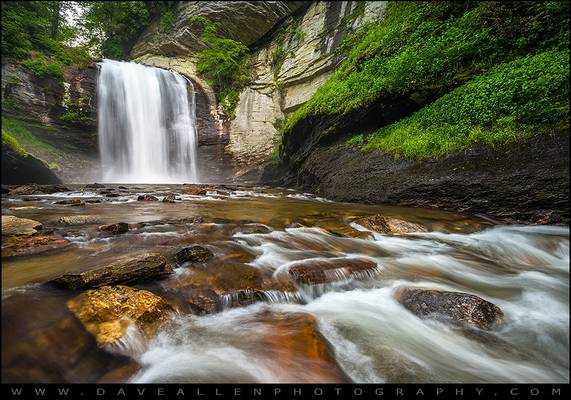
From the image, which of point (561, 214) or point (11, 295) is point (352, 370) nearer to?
point (11, 295)

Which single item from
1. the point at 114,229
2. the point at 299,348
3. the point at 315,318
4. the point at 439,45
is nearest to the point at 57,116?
the point at 114,229

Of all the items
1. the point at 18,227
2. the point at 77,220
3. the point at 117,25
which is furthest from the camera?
the point at 117,25

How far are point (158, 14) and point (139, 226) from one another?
2563cm

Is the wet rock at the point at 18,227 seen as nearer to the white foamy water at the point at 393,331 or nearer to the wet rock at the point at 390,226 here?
the white foamy water at the point at 393,331

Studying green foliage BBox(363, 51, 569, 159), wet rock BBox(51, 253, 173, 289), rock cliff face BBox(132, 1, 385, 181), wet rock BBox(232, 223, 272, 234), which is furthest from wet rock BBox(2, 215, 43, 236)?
rock cliff face BBox(132, 1, 385, 181)

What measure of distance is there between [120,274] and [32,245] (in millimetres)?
1378

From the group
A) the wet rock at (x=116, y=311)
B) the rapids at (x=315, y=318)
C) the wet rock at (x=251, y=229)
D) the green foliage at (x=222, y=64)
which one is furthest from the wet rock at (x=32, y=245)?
the green foliage at (x=222, y=64)

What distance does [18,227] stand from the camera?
321cm

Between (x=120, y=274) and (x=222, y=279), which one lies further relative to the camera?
(x=222, y=279)

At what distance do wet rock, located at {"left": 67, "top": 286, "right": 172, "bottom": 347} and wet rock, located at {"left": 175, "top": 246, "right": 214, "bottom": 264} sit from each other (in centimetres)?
78

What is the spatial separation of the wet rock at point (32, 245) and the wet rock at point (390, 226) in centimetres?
425

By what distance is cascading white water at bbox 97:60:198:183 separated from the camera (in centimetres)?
1670

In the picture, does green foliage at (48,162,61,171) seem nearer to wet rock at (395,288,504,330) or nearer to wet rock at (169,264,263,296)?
wet rock at (169,264,263,296)

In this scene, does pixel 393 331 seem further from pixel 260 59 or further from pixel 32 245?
pixel 260 59
